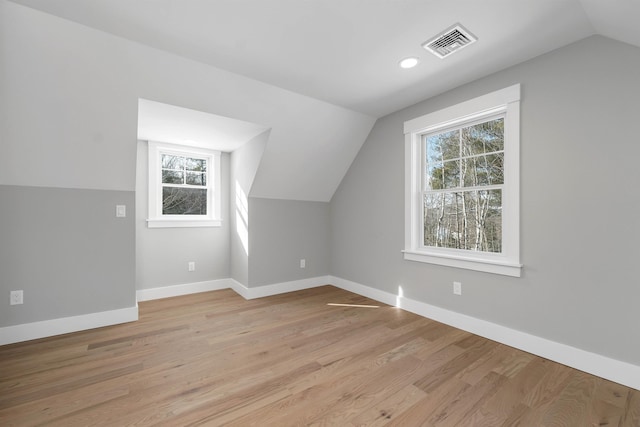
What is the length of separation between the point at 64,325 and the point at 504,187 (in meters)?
4.40

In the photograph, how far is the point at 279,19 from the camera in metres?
1.91

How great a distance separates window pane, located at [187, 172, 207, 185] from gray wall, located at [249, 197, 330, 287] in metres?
0.94

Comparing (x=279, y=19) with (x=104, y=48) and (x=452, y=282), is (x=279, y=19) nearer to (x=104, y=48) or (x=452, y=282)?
(x=104, y=48)

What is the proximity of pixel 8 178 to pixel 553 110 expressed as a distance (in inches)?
186

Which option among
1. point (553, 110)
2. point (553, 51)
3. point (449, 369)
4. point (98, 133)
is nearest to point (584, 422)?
point (449, 369)

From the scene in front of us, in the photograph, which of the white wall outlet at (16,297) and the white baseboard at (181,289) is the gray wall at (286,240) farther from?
the white wall outlet at (16,297)

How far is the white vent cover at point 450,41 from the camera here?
200cm

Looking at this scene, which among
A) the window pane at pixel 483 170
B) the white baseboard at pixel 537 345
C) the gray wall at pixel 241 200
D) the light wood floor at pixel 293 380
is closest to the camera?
the light wood floor at pixel 293 380

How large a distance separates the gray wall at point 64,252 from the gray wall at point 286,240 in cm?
146

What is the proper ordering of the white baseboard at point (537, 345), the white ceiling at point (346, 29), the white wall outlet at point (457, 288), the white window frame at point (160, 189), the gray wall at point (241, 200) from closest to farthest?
the white ceiling at point (346, 29) < the white baseboard at point (537, 345) < the white wall outlet at point (457, 288) < the gray wall at point (241, 200) < the white window frame at point (160, 189)

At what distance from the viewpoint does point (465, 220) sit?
2.96 meters

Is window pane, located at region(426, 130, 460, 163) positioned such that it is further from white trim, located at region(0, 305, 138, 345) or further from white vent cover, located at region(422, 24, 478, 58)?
white trim, located at region(0, 305, 138, 345)

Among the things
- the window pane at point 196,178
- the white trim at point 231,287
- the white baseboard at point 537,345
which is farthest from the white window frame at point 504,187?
the window pane at point 196,178

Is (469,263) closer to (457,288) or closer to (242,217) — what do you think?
(457,288)
